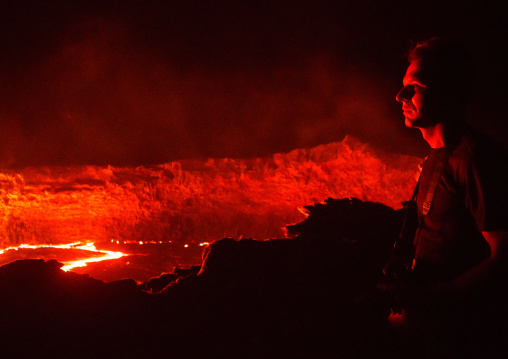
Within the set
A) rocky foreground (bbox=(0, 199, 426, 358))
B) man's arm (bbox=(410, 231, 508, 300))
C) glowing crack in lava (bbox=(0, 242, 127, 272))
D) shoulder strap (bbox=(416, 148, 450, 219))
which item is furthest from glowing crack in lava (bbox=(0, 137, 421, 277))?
man's arm (bbox=(410, 231, 508, 300))

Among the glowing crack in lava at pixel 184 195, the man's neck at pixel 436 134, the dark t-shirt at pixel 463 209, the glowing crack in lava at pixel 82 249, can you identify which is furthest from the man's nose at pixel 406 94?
the glowing crack in lava at pixel 82 249

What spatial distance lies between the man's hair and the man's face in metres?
0.03

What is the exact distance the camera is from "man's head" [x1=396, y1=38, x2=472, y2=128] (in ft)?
5.03

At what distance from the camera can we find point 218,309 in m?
1.82

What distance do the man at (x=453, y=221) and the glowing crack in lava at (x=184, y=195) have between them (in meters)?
2.79

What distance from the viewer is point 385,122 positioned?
458 cm

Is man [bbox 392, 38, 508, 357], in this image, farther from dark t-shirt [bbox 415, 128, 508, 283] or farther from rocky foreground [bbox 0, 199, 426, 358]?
rocky foreground [bbox 0, 199, 426, 358]

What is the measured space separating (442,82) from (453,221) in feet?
1.96

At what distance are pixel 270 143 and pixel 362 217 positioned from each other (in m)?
1.90

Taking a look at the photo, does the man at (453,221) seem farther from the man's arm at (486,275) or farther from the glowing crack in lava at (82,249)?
the glowing crack in lava at (82,249)

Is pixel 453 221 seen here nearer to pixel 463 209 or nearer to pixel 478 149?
pixel 463 209

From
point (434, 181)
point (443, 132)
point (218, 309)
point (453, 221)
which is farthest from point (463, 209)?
point (218, 309)

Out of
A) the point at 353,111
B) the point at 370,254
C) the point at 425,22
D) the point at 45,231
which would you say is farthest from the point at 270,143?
the point at 45,231

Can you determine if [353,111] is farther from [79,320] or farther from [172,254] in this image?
[79,320]
